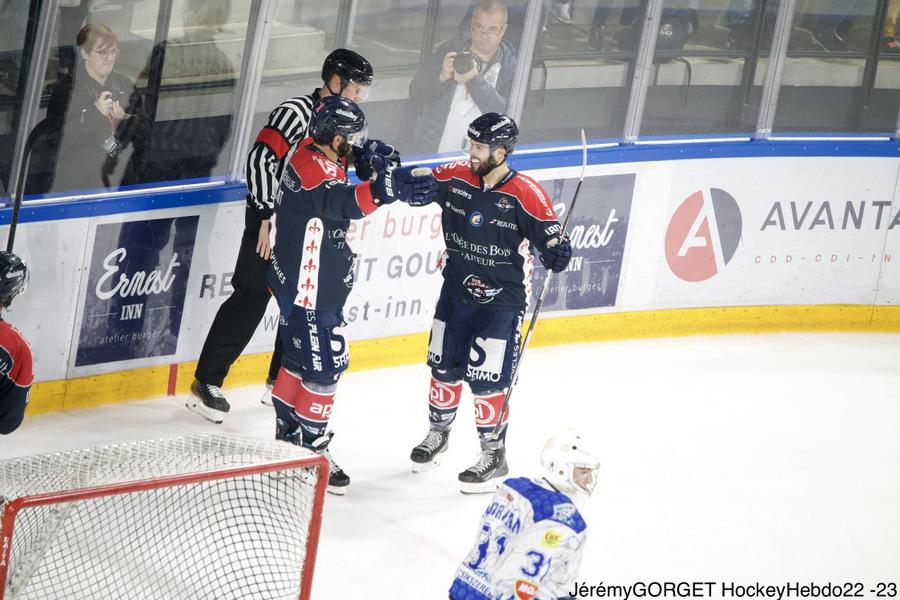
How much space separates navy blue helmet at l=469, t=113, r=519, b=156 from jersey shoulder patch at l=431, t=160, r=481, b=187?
6.3 inches

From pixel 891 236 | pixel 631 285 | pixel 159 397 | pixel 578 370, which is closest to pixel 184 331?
pixel 159 397

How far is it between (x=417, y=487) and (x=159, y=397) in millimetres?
1339

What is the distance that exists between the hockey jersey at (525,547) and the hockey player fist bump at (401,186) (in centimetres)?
165

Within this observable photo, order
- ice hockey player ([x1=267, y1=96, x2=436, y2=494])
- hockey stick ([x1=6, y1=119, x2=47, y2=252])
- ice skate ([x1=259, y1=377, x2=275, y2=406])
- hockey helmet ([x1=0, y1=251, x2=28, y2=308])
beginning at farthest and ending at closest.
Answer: ice skate ([x1=259, y1=377, x2=275, y2=406]), hockey stick ([x1=6, y1=119, x2=47, y2=252]), ice hockey player ([x1=267, y1=96, x2=436, y2=494]), hockey helmet ([x1=0, y1=251, x2=28, y2=308])

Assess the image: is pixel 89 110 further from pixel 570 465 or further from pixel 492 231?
pixel 570 465

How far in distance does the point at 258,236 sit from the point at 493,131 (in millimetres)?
1218

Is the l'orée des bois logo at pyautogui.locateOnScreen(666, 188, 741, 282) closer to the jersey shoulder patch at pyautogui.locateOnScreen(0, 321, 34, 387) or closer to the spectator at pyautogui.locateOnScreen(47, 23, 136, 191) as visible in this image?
the spectator at pyautogui.locateOnScreen(47, 23, 136, 191)

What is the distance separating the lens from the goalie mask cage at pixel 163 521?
377 centimetres

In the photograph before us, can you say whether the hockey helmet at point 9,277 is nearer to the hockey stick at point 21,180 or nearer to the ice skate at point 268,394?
the hockey stick at point 21,180

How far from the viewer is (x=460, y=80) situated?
700 centimetres

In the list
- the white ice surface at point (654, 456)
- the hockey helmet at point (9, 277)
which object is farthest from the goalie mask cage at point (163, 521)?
the hockey helmet at point (9, 277)

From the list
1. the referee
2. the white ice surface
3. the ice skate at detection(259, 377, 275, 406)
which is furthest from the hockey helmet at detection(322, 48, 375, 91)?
the white ice surface

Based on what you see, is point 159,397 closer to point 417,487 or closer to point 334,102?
point 417,487

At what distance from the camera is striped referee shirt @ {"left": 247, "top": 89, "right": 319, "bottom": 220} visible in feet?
19.0
